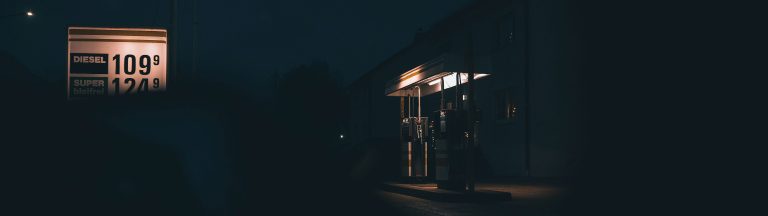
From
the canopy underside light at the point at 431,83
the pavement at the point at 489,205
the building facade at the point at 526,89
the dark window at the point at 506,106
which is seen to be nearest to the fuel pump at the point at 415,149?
the canopy underside light at the point at 431,83

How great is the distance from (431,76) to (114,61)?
23.1 ft

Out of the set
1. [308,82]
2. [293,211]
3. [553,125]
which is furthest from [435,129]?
[308,82]

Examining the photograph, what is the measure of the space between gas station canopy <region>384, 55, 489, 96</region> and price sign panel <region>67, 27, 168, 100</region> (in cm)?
589

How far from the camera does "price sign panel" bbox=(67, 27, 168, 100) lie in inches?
302

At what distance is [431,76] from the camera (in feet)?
45.3

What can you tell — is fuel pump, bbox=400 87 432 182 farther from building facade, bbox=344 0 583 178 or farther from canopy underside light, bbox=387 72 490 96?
building facade, bbox=344 0 583 178

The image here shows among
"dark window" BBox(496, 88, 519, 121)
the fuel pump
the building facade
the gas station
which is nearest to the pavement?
the gas station

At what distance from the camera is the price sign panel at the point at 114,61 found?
7.67m

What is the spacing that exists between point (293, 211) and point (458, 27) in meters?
17.9

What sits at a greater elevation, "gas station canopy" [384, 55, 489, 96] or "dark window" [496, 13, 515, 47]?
"dark window" [496, 13, 515, 47]

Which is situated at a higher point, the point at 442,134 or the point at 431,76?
the point at 431,76

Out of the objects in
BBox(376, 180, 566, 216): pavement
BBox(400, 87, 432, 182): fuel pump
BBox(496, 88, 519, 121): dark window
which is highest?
BBox(496, 88, 519, 121): dark window

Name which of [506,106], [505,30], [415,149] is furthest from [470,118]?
[505,30]

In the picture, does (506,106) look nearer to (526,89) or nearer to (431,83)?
(526,89)
